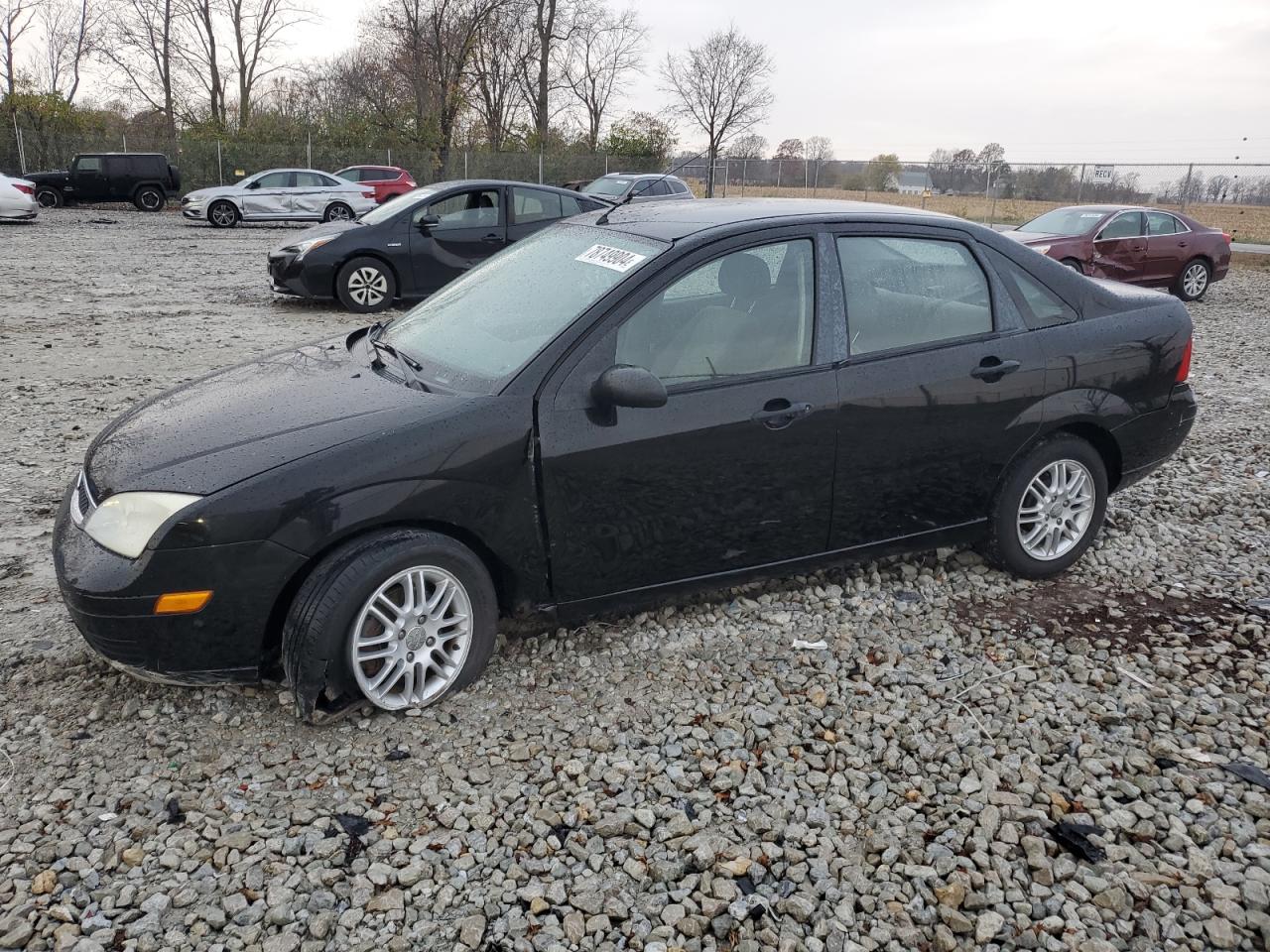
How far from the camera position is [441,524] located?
323cm

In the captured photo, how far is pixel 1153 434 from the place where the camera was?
4504 mm

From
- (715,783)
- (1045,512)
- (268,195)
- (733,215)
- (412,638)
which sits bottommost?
(715,783)

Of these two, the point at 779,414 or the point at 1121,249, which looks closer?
the point at 779,414

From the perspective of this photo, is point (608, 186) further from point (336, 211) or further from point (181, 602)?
point (181, 602)

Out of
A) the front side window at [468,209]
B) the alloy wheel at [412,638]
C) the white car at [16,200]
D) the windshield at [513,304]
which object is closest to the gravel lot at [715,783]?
the alloy wheel at [412,638]

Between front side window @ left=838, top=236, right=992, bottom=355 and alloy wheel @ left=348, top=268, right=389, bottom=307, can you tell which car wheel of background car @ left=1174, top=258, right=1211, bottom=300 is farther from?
front side window @ left=838, top=236, right=992, bottom=355

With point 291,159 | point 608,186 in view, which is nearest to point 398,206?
point 608,186

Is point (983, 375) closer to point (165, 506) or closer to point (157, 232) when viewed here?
point (165, 506)

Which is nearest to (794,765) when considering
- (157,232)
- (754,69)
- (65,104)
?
(157,232)

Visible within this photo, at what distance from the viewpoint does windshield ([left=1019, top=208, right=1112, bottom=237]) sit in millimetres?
14028

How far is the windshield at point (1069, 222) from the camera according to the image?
14028 millimetres

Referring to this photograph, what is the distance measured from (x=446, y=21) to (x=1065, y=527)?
143 feet

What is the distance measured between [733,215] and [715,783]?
7.38ft

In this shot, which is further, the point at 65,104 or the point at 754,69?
the point at 754,69
